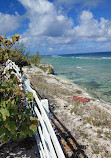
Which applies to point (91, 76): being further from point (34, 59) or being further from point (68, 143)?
point (68, 143)

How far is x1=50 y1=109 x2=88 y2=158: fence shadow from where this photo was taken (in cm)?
396

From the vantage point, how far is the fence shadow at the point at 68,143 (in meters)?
3.96

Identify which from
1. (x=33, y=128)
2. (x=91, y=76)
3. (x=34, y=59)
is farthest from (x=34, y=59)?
(x=33, y=128)

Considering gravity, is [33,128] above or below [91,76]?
above

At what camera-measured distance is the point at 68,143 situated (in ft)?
14.4


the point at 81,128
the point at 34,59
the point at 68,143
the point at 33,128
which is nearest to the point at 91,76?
the point at 34,59

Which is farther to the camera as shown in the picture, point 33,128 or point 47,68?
point 47,68

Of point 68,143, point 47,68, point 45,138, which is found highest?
point 47,68

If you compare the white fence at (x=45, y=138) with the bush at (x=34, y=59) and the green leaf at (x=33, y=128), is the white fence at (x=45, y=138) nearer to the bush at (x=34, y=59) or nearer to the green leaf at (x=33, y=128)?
the green leaf at (x=33, y=128)

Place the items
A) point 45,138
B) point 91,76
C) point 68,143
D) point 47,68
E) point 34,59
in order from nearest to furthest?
1. point 45,138
2. point 68,143
3. point 34,59
4. point 47,68
5. point 91,76

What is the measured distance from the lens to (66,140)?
178 inches

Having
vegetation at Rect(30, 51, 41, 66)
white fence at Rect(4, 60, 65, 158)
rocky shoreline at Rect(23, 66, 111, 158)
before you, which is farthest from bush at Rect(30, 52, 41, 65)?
white fence at Rect(4, 60, 65, 158)

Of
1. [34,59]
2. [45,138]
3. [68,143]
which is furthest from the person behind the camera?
[34,59]

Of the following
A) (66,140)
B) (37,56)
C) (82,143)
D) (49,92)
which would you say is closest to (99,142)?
(82,143)
